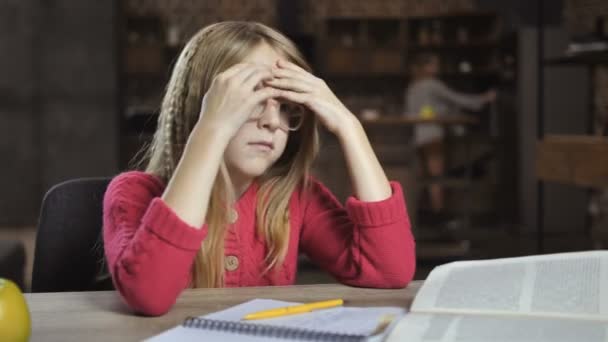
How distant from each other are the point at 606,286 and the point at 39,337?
1.93 feet

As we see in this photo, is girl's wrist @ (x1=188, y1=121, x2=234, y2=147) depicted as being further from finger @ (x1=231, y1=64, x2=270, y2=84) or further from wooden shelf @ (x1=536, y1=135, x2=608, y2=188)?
wooden shelf @ (x1=536, y1=135, x2=608, y2=188)

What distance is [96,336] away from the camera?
0.72 meters

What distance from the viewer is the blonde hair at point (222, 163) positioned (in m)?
1.12

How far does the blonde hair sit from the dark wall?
562cm

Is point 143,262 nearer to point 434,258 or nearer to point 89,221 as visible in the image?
point 89,221

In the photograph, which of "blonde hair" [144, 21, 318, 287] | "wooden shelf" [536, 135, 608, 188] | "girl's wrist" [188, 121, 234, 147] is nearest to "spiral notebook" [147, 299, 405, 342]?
"girl's wrist" [188, 121, 234, 147]

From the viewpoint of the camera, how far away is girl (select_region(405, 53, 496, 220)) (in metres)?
6.41

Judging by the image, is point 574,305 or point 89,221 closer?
point 574,305

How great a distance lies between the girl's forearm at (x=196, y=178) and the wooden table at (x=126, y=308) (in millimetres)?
102

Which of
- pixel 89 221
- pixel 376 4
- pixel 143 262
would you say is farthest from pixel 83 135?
pixel 143 262

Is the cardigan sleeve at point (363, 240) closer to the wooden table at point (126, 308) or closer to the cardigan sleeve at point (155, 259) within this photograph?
the wooden table at point (126, 308)

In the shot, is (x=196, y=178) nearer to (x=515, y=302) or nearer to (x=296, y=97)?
(x=296, y=97)

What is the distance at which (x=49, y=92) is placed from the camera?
21.3 feet

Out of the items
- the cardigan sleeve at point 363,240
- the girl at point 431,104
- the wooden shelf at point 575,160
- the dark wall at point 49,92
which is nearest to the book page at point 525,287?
the cardigan sleeve at point 363,240
